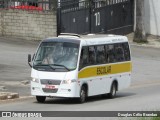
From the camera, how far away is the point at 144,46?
48.6 meters

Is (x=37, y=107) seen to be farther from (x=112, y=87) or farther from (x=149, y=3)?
(x=149, y=3)

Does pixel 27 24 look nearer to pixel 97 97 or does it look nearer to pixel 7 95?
pixel 97 97

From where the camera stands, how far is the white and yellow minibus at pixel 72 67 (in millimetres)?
23719

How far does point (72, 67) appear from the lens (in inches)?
942

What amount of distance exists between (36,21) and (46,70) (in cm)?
2082

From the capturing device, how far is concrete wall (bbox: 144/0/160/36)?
52.9m

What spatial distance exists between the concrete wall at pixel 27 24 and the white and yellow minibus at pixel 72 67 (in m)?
17.3

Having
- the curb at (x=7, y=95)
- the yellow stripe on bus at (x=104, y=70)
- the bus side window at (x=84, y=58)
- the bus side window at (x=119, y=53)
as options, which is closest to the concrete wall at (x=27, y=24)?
the bus side window at (x=119, y=53)

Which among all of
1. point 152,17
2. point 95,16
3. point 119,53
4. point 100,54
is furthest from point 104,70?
point 152,17

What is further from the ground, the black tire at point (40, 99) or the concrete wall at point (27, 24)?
the concrete wall at point (27, 24)

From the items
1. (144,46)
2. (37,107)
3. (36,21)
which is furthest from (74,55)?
(144,46)

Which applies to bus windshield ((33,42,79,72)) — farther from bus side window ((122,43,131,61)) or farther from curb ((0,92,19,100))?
bus side window ((122,43,131,61))

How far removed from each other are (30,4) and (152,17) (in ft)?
37.7

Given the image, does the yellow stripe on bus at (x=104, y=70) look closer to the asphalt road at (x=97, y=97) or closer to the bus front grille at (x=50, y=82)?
the bus front grille at (x=50, y=82)
